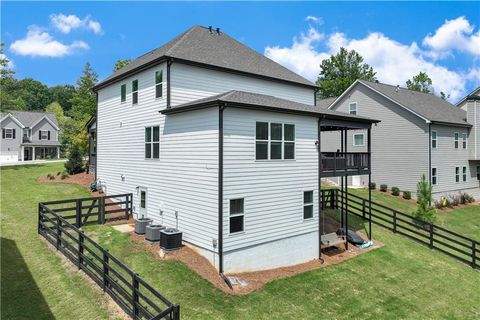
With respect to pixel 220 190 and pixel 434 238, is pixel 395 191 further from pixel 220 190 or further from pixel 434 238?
pixel 220 190

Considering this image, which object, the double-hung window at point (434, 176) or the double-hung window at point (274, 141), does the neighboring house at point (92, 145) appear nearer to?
the double-hung window at point (274, 141)

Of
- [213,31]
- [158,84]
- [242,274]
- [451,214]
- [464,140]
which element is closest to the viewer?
[242,274]

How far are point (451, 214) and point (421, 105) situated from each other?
34.9 ft

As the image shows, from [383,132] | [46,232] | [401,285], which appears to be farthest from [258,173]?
[383,132]

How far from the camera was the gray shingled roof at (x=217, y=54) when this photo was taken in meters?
15.7

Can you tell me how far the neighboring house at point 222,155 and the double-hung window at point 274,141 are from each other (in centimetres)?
4

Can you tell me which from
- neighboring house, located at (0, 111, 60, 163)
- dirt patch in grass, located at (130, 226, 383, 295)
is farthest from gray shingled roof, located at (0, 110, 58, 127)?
dirt patch in grass, located at (130, 226, 383, 295)

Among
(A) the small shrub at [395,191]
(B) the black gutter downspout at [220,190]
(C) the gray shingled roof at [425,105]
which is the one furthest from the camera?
(C) the gray shingled roof at [425,105]

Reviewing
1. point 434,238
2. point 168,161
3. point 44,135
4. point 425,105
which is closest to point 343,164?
point 434,238

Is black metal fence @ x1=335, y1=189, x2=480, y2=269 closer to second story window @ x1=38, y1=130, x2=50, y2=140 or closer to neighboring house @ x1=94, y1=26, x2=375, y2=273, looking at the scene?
neighboring house @ x1=94, y1=26, x2=375, y2=273

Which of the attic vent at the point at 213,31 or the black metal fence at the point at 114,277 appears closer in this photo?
the black metal fence at the point at 114,277

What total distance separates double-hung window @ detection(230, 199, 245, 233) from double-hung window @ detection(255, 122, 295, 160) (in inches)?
77.0

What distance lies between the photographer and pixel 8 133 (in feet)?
153

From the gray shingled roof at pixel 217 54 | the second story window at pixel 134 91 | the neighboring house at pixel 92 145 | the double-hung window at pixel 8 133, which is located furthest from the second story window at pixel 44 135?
the second story window at pixel 134 91
